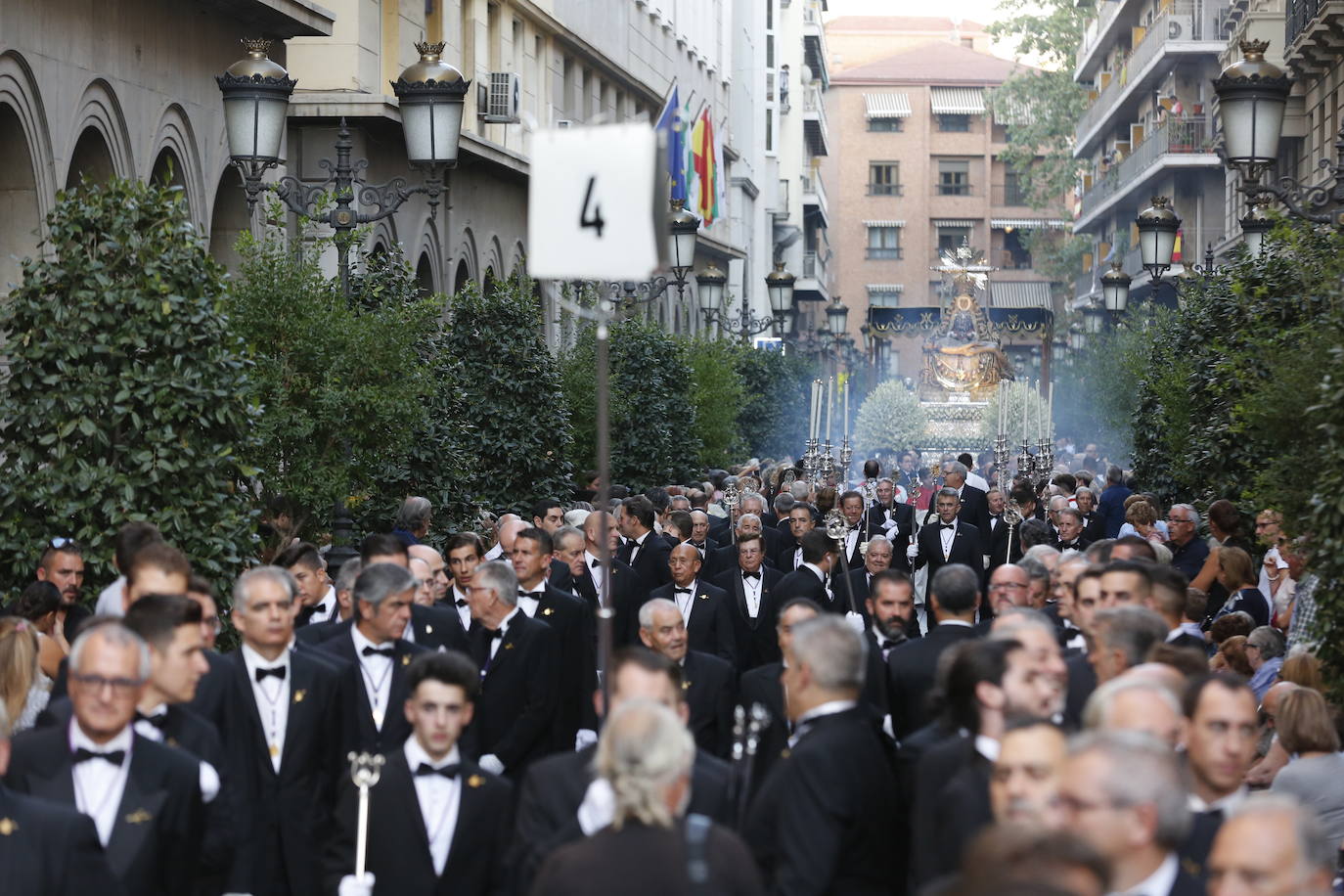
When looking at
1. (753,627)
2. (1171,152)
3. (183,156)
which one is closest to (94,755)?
(753,627)

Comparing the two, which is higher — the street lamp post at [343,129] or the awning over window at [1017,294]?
the awning over window at [1017,294]

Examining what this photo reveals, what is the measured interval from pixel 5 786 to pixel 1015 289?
10191 centimetres

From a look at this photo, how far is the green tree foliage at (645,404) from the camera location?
2634cm

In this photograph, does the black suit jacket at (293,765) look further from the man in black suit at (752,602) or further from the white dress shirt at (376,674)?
the man in black suit at (752,602)

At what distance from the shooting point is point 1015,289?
106m

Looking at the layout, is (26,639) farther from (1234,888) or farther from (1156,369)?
(1156,369)

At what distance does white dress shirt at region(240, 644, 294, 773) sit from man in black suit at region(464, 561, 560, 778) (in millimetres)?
1910

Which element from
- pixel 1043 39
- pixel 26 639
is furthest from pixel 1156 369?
pixel 1043 39

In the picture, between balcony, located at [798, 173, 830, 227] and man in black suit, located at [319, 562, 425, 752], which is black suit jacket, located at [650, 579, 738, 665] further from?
balcony, located at [798, 173, 830, 227]

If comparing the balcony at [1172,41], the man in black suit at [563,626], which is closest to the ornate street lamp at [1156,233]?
the man in black suit at [563,626]

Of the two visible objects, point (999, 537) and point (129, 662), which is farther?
point (999, 537)

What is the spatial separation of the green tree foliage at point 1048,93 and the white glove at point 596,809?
70.2 meters

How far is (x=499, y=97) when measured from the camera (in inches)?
1241

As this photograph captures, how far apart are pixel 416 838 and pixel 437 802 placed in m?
0.16
